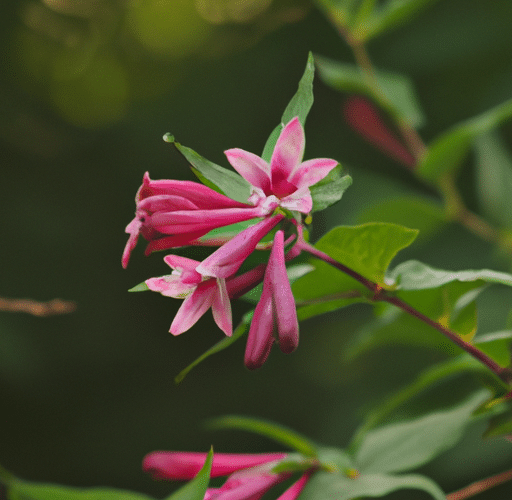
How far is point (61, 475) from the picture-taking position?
877 mm

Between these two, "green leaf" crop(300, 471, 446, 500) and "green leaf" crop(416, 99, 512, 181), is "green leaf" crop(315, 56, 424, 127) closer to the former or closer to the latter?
"green leaf" crop(416, 99, 512, 181)

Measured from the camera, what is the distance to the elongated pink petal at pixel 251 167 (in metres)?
0.29

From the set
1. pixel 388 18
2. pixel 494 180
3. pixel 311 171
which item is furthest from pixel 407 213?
pixel 311 171

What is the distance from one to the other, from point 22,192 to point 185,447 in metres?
0.52

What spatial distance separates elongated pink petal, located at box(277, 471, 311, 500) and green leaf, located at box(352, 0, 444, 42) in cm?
49

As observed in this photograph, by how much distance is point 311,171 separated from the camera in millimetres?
292

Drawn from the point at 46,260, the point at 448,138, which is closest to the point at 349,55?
the point at 448,138

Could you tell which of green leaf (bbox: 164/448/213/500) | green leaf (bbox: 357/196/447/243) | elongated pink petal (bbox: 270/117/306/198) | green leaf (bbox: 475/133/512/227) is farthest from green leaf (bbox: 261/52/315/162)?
green leaf (bbox: 475/133/512/227)

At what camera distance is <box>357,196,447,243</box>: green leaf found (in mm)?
686

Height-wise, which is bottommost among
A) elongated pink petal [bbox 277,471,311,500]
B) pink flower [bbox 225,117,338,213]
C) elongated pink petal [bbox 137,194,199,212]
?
elongated pink petal [bbox 277,471,311,500]

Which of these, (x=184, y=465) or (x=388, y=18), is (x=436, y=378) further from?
(x=388, y=18)

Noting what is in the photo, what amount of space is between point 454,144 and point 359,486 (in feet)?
1.20

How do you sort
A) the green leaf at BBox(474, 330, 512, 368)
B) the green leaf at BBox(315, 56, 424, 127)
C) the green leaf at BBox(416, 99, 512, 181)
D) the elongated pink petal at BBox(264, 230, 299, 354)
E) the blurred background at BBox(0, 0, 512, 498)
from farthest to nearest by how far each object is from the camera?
the blurred background at BBox(0, 0, 512, 498) → the green leaf at BBox(315, 56, 424, 127) → the green leaf at BBox(416, 99, 512, 181) → the green leaf at BBox(474, 330, 512, 368) → the elongated pink petal at BBox(264, 230, 299, 354)

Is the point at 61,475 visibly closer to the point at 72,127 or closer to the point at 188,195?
the point at 72,127
